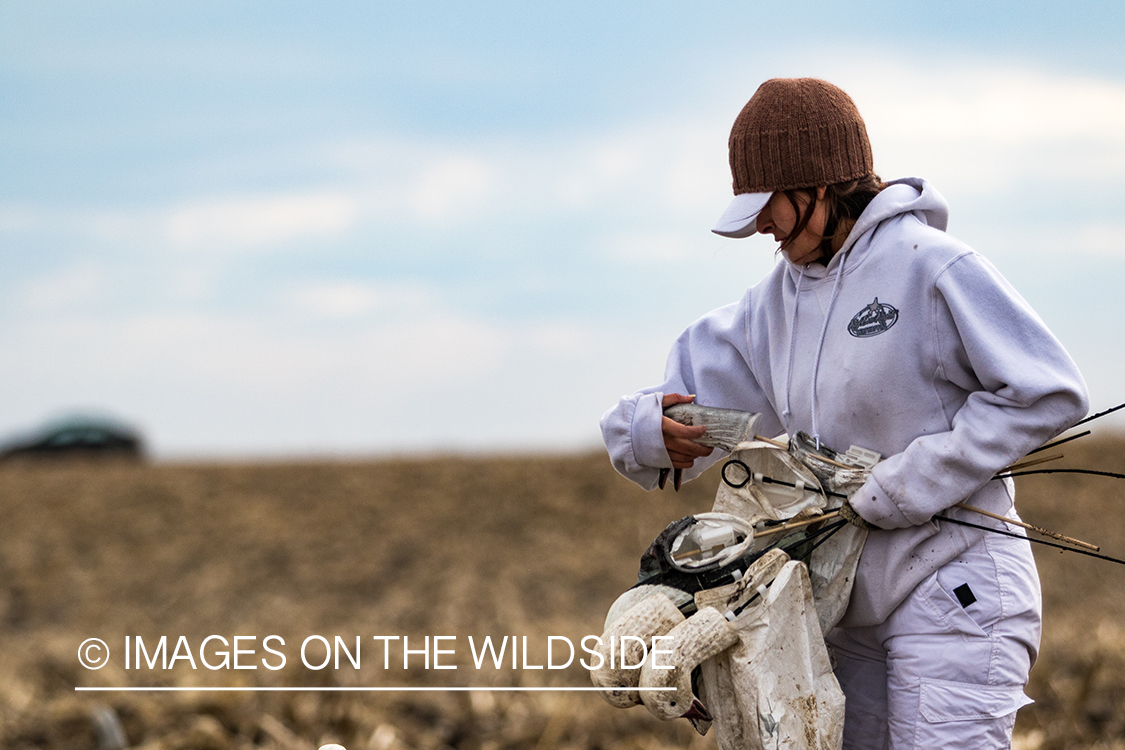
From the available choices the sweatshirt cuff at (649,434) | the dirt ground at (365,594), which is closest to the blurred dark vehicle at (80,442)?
the dirt ground at (365,594)

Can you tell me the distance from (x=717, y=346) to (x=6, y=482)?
1303 centimetres

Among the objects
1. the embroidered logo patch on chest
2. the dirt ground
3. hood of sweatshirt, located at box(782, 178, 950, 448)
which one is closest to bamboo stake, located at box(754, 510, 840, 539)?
hood of sweatshirt, located at box(782, 178, 950, 448)

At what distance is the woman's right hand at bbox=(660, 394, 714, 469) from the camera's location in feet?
8.83

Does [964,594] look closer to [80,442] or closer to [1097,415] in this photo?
[1097,415]

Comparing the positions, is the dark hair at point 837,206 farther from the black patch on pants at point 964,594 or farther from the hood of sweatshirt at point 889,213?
the black patch on pants at point 964,594

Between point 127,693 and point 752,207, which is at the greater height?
point 752,207

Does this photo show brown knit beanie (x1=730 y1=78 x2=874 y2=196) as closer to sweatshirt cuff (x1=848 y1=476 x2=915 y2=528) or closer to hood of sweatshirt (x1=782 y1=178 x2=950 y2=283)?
hood of sweatshirt (x1=782 y1=178 x2=950 y2=283)

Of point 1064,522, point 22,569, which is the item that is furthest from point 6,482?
point 1064,522

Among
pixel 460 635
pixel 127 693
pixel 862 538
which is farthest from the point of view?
pixel 460 635

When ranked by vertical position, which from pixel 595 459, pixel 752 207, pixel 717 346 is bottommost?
pixel 595 459

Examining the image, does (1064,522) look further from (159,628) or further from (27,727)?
(27,727)

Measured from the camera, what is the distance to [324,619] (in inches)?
384

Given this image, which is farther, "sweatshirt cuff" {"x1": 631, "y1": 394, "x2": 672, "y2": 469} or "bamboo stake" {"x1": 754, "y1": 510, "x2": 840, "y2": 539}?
"sweatshirt cuff" {"x1": 631, "y1": 394, "x2": 672, "y2": 469}

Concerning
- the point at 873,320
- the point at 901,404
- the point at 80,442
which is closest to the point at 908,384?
the point at 901,404
